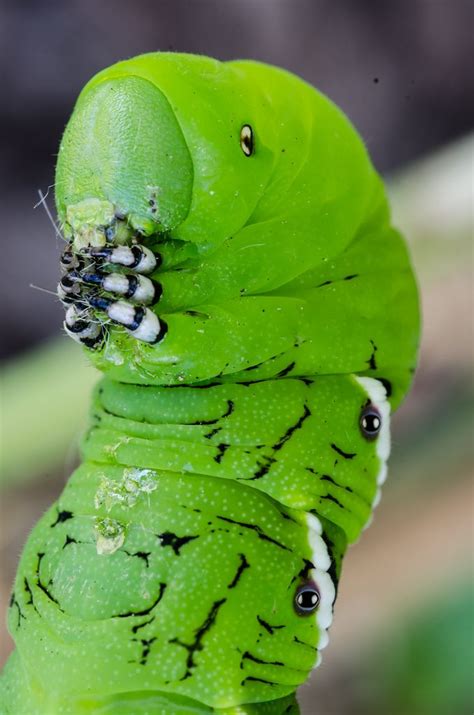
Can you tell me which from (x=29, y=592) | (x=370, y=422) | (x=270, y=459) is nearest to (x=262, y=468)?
(x=270, y=459)

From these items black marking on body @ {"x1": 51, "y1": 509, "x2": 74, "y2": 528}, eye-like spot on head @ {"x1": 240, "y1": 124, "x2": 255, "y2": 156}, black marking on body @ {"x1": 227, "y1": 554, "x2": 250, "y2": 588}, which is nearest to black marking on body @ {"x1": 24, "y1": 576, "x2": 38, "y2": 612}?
black marking on body @ {"x1": 51, "y1": 509, "x2": 74, "y2": 528}

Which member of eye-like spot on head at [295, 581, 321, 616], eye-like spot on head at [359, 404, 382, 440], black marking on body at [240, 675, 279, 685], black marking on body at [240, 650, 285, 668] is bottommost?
black marking on body at [240, 675, 279, 685]

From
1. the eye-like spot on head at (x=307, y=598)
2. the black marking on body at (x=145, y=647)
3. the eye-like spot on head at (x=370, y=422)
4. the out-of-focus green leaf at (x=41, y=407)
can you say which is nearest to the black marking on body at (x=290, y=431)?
the eye-like spot on head at (x=370, y=422)

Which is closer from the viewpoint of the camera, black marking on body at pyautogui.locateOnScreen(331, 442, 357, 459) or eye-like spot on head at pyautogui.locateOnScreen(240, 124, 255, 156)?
eye-like spot on head at pyautogui.locateOnScreen(240, 124, 255, 156)

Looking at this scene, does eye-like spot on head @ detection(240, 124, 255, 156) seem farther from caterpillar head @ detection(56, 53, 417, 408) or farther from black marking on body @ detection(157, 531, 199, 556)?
black marking on body @ detection(157, 531, 199, 556)

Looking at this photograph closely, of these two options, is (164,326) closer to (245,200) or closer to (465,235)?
(245,200)

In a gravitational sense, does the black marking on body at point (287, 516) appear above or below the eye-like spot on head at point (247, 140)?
below

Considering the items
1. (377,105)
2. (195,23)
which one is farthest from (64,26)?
(377,105)

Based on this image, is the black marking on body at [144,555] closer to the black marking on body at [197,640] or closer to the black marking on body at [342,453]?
the black marking on body at [197,640]
